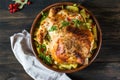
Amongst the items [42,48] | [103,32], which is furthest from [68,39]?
[103,32]

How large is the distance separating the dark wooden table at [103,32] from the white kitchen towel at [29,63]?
0.04 m

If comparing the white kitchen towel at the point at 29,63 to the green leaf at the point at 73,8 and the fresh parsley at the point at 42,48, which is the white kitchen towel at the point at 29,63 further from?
the green leaf at the point at 73,8

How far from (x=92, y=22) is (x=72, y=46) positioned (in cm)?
19

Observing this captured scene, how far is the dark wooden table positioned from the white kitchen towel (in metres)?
0.04

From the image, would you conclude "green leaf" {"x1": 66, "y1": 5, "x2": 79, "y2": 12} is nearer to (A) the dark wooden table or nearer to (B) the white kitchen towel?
(A) the dark wooden table

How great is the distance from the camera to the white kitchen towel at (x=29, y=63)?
1947 millimetres

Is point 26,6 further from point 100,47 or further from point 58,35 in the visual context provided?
point 100,47

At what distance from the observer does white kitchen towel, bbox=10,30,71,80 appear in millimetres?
1947

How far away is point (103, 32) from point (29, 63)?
0.46 metres

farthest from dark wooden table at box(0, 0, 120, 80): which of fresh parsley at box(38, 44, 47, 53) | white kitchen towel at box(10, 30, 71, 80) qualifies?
fresh parsley at box(38, 44, 47, 53)

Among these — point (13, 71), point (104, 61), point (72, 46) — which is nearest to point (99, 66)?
point (104, 61)

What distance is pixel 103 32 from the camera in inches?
77.5

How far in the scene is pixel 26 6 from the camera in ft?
6.50

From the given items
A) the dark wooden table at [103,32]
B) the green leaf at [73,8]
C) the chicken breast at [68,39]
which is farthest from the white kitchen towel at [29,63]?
the green leaf at [73,8]
